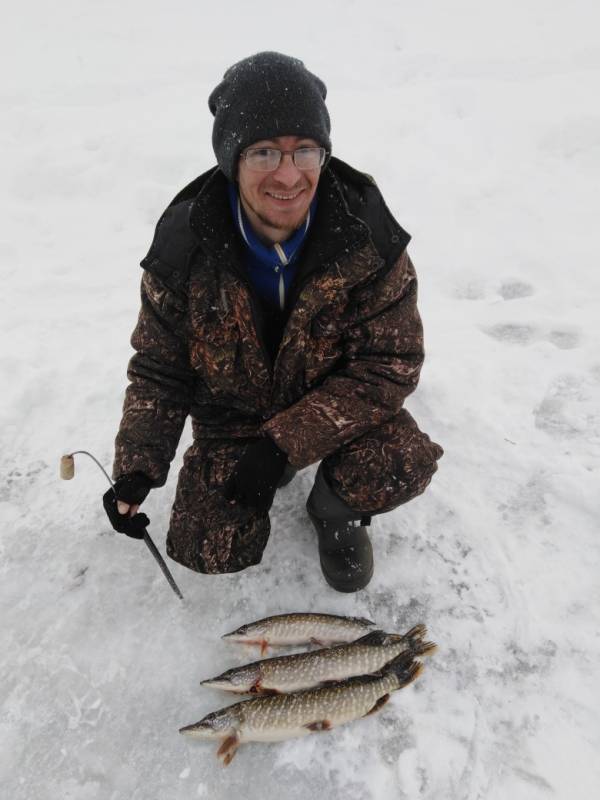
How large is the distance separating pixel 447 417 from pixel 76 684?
2.07 m

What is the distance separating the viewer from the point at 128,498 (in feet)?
7.04

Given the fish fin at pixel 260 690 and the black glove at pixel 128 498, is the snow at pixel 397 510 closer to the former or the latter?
the fish fin at pixel 260 690

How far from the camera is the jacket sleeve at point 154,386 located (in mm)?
2158

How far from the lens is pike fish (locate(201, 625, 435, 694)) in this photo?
2.10m

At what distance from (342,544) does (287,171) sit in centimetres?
142

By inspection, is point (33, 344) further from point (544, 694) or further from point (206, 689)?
point (544, 694)

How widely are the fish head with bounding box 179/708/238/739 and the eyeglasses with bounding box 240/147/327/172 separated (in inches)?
69.9

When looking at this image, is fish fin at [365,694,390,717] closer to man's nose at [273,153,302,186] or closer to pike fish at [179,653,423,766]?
pike fish at [179,653,423,766]

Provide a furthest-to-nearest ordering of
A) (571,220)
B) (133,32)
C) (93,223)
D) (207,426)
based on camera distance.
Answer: (133,32) → (93,223) → (571,220) → (207,426)

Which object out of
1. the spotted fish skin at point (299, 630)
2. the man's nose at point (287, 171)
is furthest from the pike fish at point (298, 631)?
the man's nose at point (287, 171)

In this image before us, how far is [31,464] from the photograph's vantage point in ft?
9.78

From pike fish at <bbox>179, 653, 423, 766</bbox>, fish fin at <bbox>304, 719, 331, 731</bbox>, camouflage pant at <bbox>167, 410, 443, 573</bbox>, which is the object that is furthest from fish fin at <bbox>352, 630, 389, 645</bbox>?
camouflage pant at <bbox>167, 410, 443, 573</bbox>

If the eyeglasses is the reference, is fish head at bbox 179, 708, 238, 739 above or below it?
below

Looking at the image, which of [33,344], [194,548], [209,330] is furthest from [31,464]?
[209,330]
